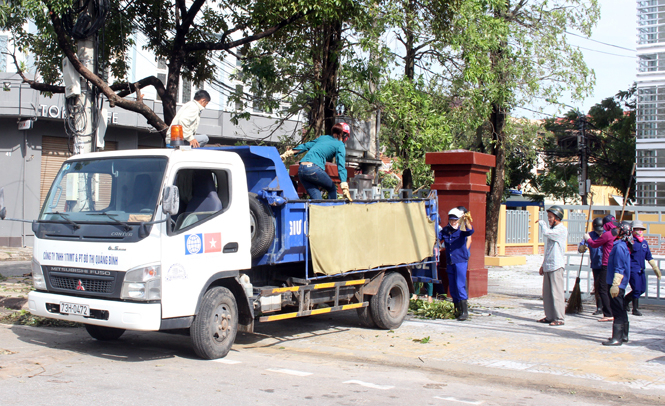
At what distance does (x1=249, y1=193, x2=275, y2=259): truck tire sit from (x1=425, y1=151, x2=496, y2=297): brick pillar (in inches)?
218

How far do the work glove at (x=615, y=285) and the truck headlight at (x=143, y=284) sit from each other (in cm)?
561

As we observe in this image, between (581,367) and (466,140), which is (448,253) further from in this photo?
(466,140)

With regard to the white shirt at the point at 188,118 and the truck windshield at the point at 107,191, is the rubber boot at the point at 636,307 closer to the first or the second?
the white shirt at the point at 188,118

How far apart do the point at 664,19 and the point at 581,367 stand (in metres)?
15.9

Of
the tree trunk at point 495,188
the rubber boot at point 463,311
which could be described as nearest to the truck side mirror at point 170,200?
the rubber boot at point 463,311

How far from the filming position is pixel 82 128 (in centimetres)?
1061

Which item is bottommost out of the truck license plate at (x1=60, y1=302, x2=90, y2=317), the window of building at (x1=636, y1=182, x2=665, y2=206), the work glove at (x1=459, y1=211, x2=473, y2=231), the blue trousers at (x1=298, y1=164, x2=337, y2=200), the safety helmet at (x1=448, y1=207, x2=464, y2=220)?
the truck license plate at (x1=60, y1=302, x2=90, y2=317)

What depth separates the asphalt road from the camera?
17.5 feet

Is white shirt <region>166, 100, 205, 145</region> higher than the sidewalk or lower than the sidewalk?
higher

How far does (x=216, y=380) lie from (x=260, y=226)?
1.98 m

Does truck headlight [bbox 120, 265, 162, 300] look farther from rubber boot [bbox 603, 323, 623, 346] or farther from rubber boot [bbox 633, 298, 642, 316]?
rubber boot [bbox 633, 298, 642, 316]

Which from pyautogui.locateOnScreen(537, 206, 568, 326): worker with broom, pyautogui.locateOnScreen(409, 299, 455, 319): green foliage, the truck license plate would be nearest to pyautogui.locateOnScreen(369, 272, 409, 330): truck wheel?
pyautogui.locateOnScreen(409, 299, 455, 319): green foliage

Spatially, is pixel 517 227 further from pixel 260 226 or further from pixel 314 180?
pixel 260 226

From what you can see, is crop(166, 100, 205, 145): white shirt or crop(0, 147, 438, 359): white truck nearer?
crop(0, 147, 438, 359): white truck
